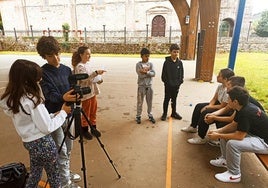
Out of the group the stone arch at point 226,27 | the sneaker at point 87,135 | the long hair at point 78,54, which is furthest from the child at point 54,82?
the stone arch at point 226,27

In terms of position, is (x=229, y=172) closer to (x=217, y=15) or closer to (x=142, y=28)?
(x=217, y=15)

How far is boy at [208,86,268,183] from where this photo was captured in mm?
2213

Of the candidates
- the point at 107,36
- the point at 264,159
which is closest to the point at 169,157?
the point at 264,159

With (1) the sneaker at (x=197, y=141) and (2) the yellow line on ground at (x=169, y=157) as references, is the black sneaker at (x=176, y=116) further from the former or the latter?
(1) the sneaker at (x=197, y=141)

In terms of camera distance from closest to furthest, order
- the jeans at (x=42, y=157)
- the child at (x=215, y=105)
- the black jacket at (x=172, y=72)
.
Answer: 1. the jeans at (x=42, y=157)
2. the child at (x=215, y=105)
3. the black jacket at (x=172, y=72)

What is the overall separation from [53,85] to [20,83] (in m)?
0.45

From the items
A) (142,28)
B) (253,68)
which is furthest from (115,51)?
(253,68)

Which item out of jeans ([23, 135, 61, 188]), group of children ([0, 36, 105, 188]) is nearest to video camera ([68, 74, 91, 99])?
group of children ([0, 36, 105, 188])

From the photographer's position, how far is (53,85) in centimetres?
198

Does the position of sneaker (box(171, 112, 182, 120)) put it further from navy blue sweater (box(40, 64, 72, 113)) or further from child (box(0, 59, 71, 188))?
child (box(0, 59, 71, 188))

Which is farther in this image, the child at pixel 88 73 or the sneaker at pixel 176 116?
the sneaker at pixel 176 116

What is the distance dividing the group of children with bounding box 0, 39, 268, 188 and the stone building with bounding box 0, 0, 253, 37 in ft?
61.0

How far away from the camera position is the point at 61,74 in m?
2.07

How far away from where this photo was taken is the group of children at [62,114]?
1.56 metres
